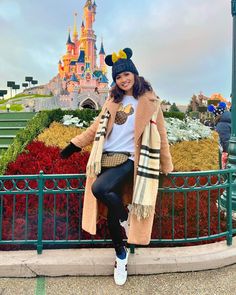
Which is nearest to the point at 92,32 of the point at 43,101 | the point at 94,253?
the point at 43,101

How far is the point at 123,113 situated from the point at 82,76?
147 feet

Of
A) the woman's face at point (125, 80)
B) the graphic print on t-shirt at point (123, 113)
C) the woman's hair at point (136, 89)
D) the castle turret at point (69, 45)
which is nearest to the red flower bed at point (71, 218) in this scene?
the graphic print on t-shirt at point (123, 113)

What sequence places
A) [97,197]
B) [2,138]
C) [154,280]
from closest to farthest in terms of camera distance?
1. [97,197]
2. [154,280]
3. [2,138]

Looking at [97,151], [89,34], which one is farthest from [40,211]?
[89,34]

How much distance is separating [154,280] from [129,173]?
1.01m

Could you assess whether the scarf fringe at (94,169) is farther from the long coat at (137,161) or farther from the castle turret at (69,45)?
the castle turret at (69,45)

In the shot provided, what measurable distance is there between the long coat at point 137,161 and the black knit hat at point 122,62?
26 cm

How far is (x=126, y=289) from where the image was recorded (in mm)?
2865

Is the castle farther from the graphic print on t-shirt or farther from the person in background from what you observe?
the graphic print on t-shirt

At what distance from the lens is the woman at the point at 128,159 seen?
2.86 metres

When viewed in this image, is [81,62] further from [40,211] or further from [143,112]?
[143,112]

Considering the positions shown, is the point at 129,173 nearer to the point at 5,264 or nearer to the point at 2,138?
the point at 5,264

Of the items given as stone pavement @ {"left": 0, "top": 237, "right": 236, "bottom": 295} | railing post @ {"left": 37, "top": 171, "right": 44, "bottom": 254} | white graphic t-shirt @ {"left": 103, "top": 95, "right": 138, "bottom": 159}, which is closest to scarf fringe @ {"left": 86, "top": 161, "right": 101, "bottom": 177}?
white graphic t-shirt @ {"left": 103, "top": 95, "right": 138, "bottom": 159}

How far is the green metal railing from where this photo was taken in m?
3.31
